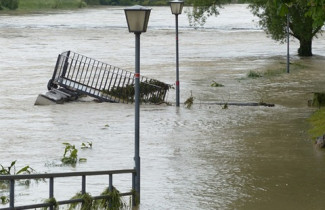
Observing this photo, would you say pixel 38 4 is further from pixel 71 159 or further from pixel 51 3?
pixel 71 159

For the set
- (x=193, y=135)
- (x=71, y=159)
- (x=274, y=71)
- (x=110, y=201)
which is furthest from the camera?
(x=274, y=71)

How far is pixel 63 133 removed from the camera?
69.2ft

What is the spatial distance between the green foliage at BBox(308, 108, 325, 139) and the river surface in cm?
24

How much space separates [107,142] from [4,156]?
9.37 ft

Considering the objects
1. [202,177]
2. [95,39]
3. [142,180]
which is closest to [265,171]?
[202,177]

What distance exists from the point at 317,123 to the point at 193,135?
3.49m

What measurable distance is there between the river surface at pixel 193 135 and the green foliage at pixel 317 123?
0.24 metres

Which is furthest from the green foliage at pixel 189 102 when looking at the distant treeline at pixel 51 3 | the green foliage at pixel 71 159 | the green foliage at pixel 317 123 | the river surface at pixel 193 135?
the distant treeline at pixel 51 3

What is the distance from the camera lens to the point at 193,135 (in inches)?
802

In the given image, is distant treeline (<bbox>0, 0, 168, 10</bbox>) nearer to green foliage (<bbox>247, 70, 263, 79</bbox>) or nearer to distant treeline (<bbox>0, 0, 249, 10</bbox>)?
distant treeline (<bbox>0, 0, 249, 10</bbox>)

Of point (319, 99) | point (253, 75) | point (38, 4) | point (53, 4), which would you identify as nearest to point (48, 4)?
point (53, 4)

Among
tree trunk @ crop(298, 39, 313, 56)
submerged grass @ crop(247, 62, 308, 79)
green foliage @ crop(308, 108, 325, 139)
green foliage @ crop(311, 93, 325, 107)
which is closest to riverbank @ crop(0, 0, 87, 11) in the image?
tree trunk @ crop(298, 39, 313, 56)

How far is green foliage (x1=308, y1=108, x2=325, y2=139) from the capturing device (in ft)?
63.6

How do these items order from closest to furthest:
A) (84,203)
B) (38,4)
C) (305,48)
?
(84,203) < (305,48) < (38,4)
